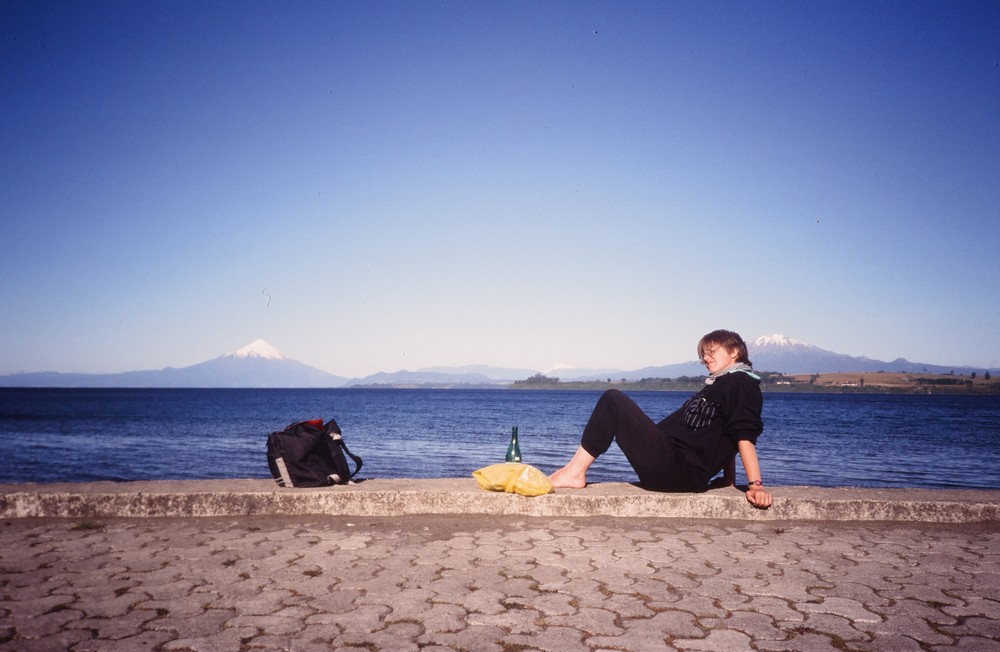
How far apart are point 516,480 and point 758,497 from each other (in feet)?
5.76

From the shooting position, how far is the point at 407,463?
18250 mm

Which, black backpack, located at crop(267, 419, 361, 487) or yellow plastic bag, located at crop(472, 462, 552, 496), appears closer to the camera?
yellow plastic bag, located at crop(472, 462, 552, 496)

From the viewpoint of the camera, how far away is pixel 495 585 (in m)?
2.95

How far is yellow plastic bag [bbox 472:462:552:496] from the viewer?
4469 millimetres

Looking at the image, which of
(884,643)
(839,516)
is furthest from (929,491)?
(884,643)

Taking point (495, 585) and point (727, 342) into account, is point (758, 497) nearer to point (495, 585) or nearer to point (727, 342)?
point (727, 342)

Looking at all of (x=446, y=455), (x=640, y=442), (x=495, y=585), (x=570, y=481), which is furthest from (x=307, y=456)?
(x=446, y=455)

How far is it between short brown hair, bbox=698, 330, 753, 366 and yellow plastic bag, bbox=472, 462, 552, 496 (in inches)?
62.4

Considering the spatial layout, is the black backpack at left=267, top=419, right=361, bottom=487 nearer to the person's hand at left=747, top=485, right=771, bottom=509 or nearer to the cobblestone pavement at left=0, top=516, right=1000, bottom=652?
the cobblestone pavement at left=0, top=516, right=1000, bottom=652

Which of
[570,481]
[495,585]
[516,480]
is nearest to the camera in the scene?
[495,585]

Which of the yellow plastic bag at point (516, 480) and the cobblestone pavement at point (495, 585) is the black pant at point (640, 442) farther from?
the yellow plastic bag at point (516, 480)

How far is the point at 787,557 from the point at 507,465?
81.5 inches

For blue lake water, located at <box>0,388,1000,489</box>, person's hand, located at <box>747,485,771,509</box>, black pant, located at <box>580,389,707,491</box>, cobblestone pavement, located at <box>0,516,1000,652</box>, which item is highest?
black pant, located at <box>580,389,707,491</box>

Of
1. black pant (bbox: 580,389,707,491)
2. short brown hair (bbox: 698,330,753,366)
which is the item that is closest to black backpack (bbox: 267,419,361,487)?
black pant (bbox: 580,389,707,491)
